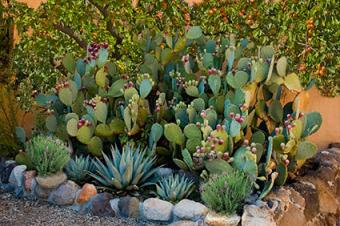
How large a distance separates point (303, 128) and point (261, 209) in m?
0.89

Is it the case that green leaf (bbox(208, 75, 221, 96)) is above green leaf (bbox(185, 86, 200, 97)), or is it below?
above

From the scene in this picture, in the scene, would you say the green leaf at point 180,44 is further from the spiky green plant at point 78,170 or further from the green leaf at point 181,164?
the spiky green plant at point 78,170

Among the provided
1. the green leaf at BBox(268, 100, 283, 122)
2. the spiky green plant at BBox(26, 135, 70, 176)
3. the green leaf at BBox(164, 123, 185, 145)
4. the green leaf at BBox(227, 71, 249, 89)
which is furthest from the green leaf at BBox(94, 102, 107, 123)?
the green leaf at BBox(268, 100, 283, 122)

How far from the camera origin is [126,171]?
473 centimetres

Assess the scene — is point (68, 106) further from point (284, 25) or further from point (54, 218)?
point (284, 25)

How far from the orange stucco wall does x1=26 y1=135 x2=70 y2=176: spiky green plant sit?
2.47 meters

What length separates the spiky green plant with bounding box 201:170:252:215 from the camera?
4.26 metres

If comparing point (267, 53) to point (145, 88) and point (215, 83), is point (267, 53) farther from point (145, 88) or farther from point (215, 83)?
point (145, 88)

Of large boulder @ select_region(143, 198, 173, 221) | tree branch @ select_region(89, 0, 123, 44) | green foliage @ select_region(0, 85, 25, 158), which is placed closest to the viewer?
large boulder @ select_region(143, 198, 173, 221)

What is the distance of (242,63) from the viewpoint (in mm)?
5090

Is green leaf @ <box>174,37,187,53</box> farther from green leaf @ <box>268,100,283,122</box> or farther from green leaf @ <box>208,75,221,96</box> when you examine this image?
green leaf @ <box>268,100,283,122</box>

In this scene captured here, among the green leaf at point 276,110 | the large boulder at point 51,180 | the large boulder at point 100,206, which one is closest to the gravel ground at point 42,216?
the large boulder at point 100,206

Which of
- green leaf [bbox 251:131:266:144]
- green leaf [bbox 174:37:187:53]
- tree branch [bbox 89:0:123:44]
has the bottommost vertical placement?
green leaf [bbox 251:131:266:144]

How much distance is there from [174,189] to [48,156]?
984mm
